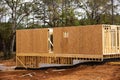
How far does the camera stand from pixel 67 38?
1934 centimetres

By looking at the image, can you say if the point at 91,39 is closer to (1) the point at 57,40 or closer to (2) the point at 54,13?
(1) the point at 57,40

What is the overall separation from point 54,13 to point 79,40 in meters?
15.6

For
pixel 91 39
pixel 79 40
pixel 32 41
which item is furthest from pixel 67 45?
pixel 32 41

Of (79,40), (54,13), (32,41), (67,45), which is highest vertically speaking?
(54,13)

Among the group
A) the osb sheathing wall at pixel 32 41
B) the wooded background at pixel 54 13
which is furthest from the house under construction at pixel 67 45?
the wooded background at pixel 54 13

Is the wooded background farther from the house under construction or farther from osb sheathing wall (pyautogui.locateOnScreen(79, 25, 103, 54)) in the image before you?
osb sheathing wall (pyautogui.locateOnScreen(79, 25, 103, 54))

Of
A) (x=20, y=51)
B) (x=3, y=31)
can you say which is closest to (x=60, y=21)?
(x=3, y=31)

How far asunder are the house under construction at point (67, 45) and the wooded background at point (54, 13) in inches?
440

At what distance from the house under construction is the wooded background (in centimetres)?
1119

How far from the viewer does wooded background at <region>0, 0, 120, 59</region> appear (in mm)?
33031

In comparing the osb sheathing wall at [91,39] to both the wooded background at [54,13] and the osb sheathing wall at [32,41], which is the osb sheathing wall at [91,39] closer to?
the osb sheathing wall at [32,41]

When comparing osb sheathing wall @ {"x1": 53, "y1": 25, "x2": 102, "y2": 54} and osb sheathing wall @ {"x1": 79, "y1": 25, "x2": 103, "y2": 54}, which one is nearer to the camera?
osb sheathing wall @ {"x1": 79, "y1": 25, "x2": 103, "y2": 54}

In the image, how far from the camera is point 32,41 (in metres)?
21.4

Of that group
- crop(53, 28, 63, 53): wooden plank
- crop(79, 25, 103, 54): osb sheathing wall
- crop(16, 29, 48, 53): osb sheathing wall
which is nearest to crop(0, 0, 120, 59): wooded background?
crop(16, 29, 48, 53): osb sheathing wall
